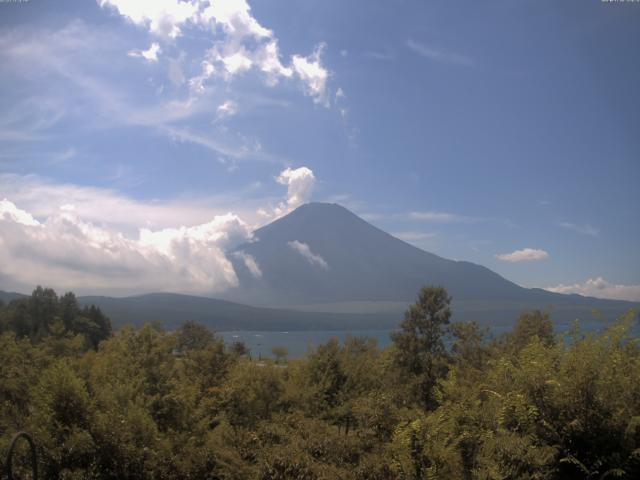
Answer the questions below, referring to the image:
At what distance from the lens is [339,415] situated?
14969 millimetres

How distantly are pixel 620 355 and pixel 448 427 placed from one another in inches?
107

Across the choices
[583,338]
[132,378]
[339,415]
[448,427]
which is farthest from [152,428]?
[583,338]

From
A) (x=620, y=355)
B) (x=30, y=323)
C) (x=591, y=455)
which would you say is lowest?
(x=30, y=323)

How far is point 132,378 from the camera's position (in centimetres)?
1285

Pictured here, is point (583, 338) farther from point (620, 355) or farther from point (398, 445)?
point (398, 445)

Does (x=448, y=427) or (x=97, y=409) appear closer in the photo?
(x=448, y=427)

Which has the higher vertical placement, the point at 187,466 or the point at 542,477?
the point at 542,477

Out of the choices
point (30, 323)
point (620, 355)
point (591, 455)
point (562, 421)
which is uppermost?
point (620, 355)

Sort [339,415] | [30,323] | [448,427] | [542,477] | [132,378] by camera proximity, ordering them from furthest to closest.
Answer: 1. [30,323]
2. [339,415]
3. [132,378]
4. [448,427]
5. [542,477]

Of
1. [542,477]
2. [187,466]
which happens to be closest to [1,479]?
[187,466]

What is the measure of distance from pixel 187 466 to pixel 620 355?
781 centimetres

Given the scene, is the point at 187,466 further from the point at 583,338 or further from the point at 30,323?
the point at 30,323

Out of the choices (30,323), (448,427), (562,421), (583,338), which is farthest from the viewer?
(30,323)

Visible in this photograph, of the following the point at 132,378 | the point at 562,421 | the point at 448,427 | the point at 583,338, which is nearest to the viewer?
the point at 562,421
